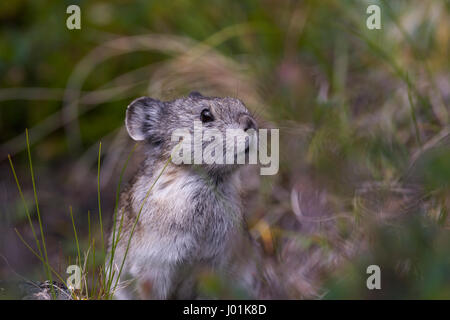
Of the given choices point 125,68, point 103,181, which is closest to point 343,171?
point 103,181

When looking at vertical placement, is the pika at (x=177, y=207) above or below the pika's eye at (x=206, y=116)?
below

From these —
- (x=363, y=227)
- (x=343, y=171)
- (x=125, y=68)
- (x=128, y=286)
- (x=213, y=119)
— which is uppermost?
(x=125, y=68)

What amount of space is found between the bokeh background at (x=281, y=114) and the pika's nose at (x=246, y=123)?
0.80 m

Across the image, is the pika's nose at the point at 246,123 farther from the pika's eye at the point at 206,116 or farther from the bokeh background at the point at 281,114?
the bokeh background at the point at 281,114

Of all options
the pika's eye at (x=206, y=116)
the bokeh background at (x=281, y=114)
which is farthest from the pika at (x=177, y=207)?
the bokeh background at (x=281, y=114)

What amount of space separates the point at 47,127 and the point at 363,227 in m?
4.66

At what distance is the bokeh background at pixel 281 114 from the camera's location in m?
4.42

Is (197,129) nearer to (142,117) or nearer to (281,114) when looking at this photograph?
(142,117)

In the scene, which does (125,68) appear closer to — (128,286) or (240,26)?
(240,26)

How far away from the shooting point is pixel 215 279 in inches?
138
